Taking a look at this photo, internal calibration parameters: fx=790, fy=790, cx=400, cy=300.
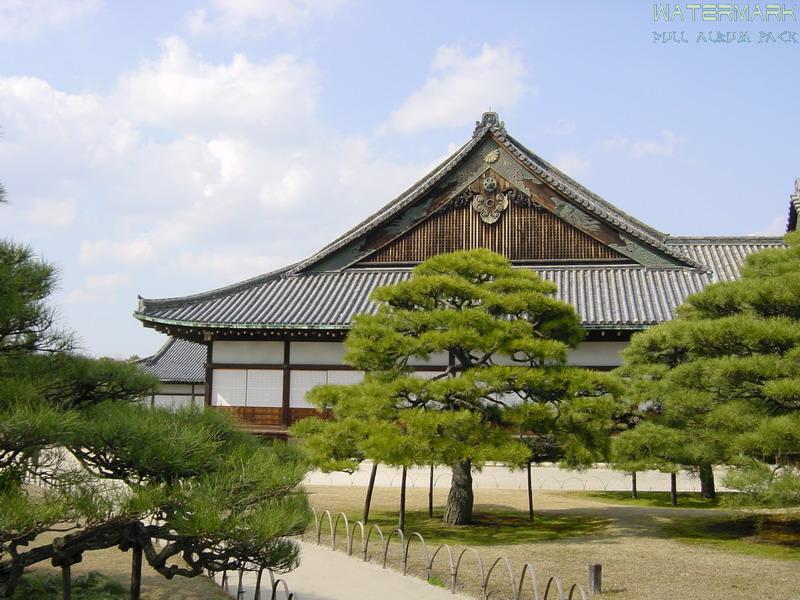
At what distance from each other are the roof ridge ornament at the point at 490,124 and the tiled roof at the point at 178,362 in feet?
58.6

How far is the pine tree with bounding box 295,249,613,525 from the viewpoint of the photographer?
12.4 metres

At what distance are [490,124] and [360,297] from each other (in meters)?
6.12

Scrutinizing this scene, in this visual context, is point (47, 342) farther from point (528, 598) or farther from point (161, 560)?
point (528, 598)

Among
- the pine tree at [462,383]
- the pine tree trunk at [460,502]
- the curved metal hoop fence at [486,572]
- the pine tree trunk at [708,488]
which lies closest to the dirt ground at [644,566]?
the curved metal hoop fence at [486,572]

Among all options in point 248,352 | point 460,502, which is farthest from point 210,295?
point 460,502

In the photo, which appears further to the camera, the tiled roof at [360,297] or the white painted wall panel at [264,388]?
the white painted wall panel at [264,388]

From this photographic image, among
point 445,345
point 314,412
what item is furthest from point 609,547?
point 314,412

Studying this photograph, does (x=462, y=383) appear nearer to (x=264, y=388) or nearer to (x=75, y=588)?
(x=75, y=588)

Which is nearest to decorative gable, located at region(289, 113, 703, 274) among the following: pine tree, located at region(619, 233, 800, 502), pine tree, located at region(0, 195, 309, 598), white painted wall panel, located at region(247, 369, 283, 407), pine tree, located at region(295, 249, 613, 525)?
white painted wall panel, located at region(247, 369, 283, 407)

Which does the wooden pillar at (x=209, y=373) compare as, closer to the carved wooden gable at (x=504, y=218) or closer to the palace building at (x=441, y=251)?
the palace building at (x=441, y=251)

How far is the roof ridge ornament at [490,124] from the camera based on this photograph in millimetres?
22203

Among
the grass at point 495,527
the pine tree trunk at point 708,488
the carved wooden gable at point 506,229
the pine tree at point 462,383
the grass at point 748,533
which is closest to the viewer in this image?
the grass at point 748,533

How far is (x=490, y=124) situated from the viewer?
875 inches

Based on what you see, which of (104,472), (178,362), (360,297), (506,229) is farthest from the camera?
(178,362)
